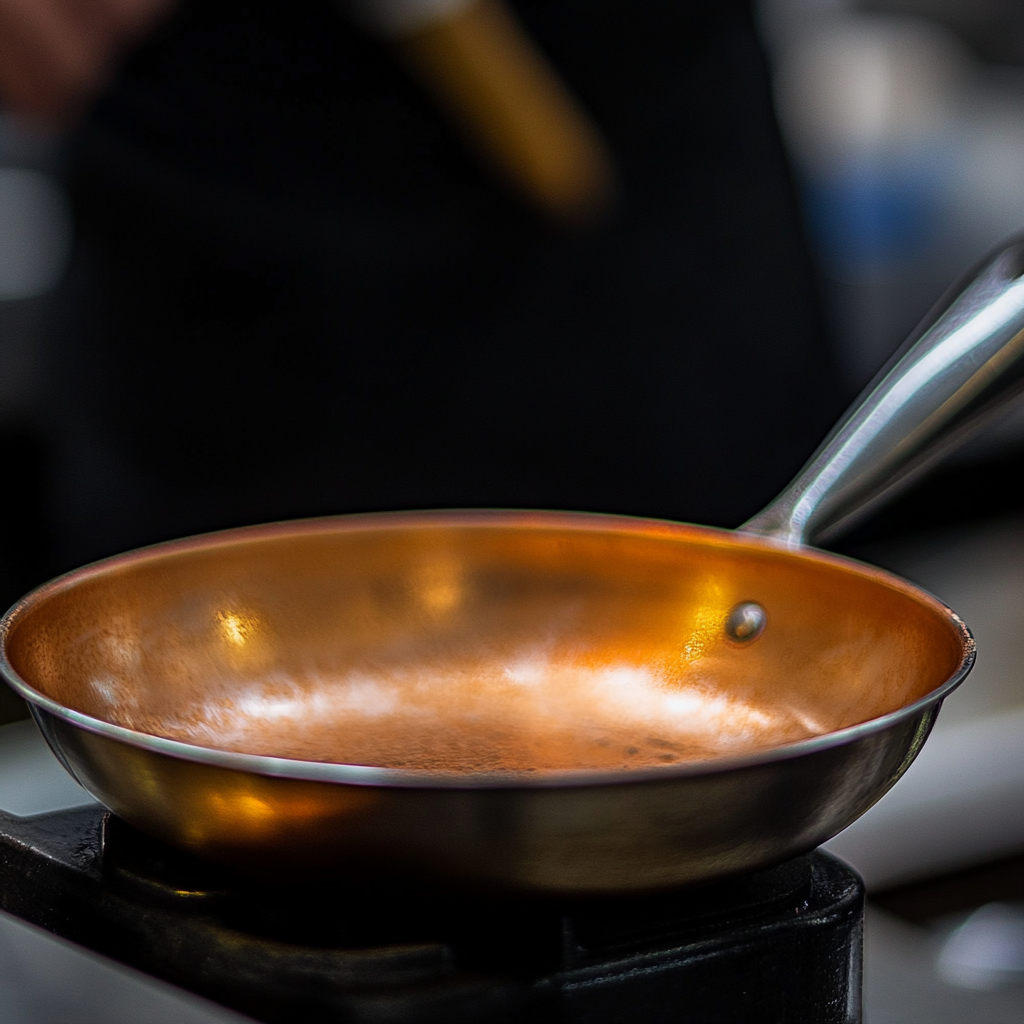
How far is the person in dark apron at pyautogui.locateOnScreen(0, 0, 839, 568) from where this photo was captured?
1134mm

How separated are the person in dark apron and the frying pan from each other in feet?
2.16

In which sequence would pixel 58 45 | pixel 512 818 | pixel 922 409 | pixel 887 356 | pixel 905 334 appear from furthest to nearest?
pixel 905 334 < pixel 887 356 < pixel 58 45 < pixel 922 409 < pixel 512 818

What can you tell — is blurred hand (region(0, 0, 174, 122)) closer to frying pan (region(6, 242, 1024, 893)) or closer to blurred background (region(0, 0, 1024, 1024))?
blurred background (region(0, 0, 1024, 1024))

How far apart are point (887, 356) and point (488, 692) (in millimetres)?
2164

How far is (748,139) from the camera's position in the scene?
1260 millimetres

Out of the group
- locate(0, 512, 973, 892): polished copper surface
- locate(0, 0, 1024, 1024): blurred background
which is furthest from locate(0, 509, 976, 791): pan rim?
locate(0, 0, 1024, 1024): blurred background

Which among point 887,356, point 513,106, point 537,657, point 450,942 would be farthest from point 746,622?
point 887,356

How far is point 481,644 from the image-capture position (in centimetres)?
54

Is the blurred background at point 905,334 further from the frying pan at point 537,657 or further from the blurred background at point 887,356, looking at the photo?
the frying pan at point 537,657

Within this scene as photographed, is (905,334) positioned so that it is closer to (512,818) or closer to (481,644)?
(481,644)

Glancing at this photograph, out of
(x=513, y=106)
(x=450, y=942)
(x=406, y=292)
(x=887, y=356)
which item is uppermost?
(x=513, y=106)

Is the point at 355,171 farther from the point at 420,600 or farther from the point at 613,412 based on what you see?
the point at 420,600

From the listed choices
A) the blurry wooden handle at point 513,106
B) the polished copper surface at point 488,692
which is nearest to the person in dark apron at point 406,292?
the blurry wooden handle at point 513,106

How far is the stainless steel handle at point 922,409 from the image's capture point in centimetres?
49
